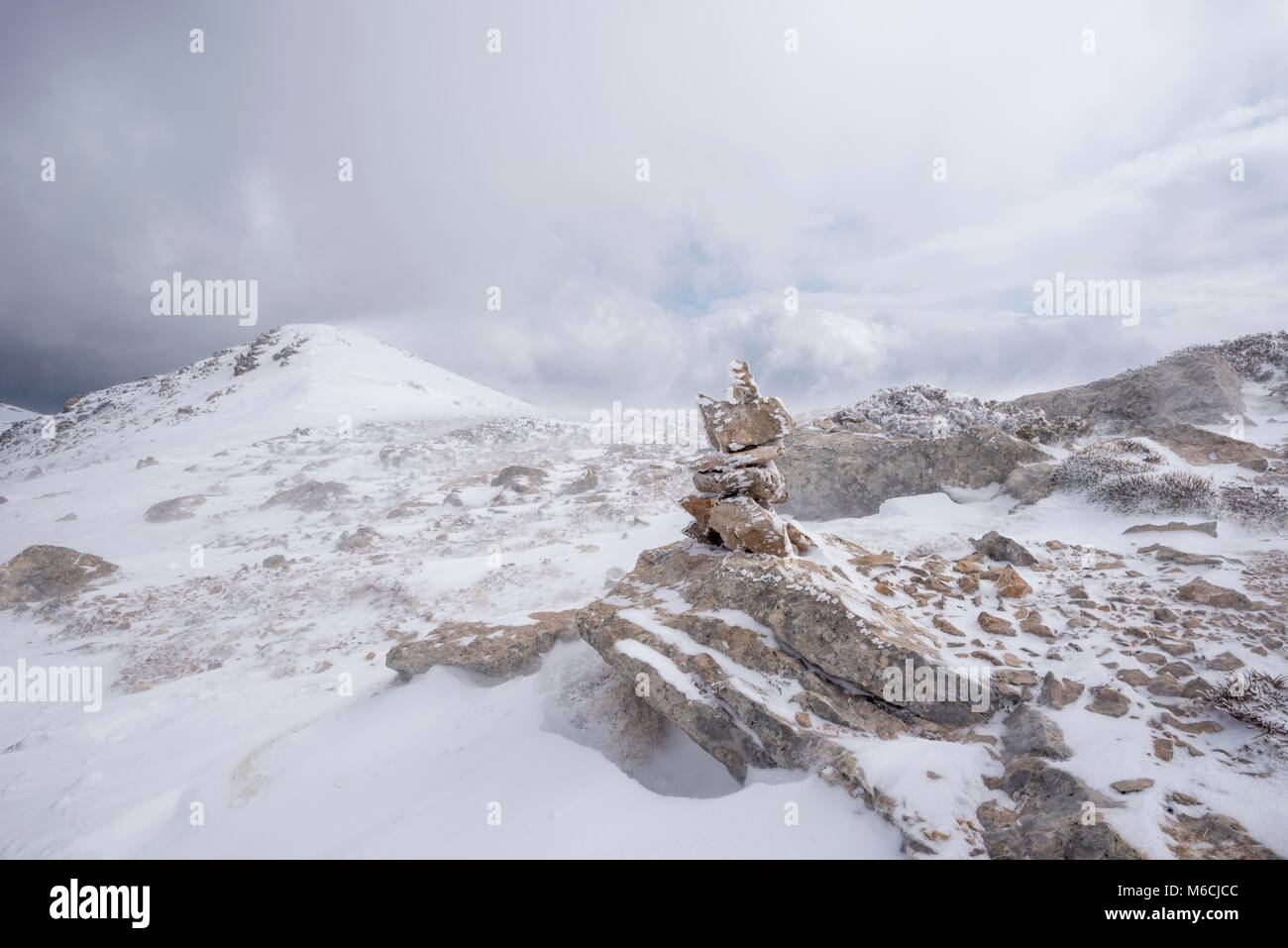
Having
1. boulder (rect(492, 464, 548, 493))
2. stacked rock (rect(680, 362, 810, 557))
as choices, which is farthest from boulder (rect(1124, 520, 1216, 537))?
boulder (rect(492, 464, 548, 493))

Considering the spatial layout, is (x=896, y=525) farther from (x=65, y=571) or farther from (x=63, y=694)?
(x=65, y=571)

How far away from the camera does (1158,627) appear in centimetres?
585

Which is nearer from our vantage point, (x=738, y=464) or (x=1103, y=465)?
(x=738, y=464)

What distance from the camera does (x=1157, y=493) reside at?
9711 millimetres

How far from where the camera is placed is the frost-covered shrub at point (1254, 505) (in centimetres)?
831

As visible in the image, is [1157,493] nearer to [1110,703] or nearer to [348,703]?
[1110,703]

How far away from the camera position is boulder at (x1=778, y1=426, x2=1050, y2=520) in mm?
13312

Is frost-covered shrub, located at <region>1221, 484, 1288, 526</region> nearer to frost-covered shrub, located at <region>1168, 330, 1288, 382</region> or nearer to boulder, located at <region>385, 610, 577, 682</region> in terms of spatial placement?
boulder, located at <region>385, 610, 577, 682</region>

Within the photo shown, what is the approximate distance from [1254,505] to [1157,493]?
1.24 m

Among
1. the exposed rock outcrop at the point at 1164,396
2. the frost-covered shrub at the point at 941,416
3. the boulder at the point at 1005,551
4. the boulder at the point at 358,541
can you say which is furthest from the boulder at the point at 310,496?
the exposed rock outcrop at the point at 1164,396

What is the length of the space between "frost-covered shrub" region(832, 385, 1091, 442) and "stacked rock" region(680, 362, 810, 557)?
8231mm

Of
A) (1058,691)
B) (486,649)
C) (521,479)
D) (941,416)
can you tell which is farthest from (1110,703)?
(521,479)

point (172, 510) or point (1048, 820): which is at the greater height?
point (172, 510)

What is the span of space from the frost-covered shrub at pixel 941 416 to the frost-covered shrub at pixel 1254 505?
19.2 ft
